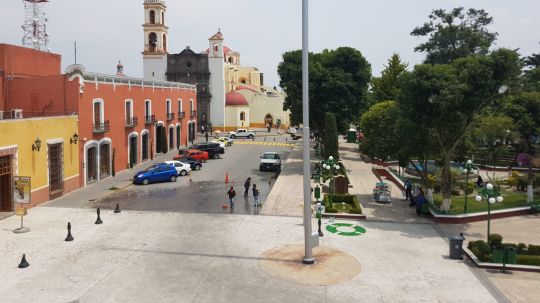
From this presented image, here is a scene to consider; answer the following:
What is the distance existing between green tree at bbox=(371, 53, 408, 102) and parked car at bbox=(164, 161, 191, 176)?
88.0 ft

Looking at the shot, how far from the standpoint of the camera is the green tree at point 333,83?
41.9 meters

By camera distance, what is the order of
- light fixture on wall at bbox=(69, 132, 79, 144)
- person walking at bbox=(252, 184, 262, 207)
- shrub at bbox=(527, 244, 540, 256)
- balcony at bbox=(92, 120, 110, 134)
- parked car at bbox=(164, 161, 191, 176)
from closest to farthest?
shrub at bbox=(527, 244, 540, 256)
person walking at bbox=(252, 184, 262, 207)
light fixture on wall at bbox=(69, 132, 79, 144)
balcony at bbox=(92, 120, 110, 134)
parked car at bbox=(164, 161, 191, 176)

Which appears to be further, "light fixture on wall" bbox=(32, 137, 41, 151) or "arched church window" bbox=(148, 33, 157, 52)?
"arched church window" bbox=(148, 33, 157, 52)

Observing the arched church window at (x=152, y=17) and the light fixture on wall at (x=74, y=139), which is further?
the arched church window at (x=152, y=17)

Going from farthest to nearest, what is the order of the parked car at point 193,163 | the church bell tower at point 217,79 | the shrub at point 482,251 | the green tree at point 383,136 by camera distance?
the church bell tower at point 217,79 → the parked car at point 193,163 → the green tree at point 383,136 → the shrub at point 482,251

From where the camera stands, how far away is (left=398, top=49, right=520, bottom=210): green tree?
21.1 m

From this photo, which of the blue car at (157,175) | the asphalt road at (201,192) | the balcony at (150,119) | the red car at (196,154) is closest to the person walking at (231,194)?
the asphalt road at (201,192)

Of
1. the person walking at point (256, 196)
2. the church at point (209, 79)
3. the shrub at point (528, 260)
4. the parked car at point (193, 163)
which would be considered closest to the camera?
the shrub at point (528, 260)

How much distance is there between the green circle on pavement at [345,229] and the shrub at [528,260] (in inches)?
247

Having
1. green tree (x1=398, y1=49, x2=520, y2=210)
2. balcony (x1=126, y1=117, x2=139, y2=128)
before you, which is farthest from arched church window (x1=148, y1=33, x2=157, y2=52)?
green tree (x1=398, y1=49, x2=520, y2=210)

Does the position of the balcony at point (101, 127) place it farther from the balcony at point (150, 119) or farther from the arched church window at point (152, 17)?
the arched church window at point (152, 17)

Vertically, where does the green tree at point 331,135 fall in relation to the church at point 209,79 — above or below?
below

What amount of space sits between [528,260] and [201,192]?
1920 centimetres

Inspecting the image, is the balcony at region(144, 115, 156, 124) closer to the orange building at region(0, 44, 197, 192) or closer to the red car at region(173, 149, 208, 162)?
the orange building at region(0, 44, 197, 192)
